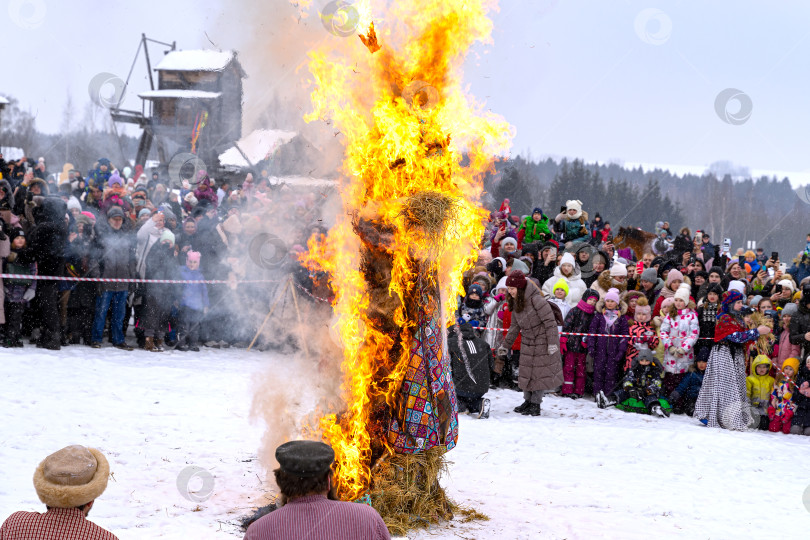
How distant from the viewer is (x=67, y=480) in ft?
9.73

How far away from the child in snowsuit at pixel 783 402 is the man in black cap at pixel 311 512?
29.9 feet

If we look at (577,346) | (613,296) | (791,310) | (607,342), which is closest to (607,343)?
(607,342)

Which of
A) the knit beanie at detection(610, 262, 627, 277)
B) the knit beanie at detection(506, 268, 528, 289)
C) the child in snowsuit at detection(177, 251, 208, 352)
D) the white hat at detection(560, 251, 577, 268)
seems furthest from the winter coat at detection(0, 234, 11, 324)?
the knit beanie at detection(610, 262, 627, 277)

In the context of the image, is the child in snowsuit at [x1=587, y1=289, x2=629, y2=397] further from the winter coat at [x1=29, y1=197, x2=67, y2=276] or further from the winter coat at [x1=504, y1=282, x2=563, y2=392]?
the winter coat at [x1=29, y1=197, x2=67, y2=276]

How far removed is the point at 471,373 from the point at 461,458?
2164 millimetres

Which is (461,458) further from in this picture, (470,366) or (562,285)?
(562,285)

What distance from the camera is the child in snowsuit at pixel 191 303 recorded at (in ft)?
40.0

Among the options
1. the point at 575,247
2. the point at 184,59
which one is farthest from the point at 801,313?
the point at 184,59

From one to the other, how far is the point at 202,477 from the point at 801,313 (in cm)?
843

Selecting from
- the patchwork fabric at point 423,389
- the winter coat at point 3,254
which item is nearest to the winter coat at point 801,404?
the patchwork fabric at point 423,389

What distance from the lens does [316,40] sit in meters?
6.17

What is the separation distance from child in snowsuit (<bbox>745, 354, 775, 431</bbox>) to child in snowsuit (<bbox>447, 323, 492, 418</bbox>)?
12.4 ft

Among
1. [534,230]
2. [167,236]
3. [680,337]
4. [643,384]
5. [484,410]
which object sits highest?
[534,230]

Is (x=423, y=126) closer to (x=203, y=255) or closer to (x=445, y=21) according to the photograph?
(x=445, y=21)
